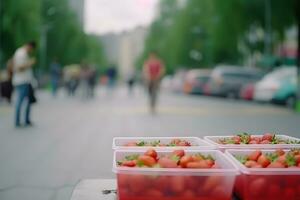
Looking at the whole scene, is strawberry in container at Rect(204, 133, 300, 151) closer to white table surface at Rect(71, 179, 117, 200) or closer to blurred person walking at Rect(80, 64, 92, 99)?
white table surface at Rect(71, 179, 117, 200)

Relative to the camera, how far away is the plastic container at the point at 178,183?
393 centimetres

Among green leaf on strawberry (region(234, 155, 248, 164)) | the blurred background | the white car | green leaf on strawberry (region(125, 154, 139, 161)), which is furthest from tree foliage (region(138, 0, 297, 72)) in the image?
green leaf on strawberry (region(125, 154, 139, 161))

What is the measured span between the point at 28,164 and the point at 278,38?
32.7m

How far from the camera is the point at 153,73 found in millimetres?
18969

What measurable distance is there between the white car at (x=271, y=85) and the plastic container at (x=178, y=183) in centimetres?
1908

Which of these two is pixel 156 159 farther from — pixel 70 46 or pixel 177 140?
pixel 70 46

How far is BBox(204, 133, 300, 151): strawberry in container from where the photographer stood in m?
4.70

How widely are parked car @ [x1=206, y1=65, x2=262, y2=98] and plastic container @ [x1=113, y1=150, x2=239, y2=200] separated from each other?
25716mm

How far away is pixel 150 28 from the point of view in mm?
96500

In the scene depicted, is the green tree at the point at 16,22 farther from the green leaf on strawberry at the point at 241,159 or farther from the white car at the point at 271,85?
the green leaf on strawberry at the point at 241,159

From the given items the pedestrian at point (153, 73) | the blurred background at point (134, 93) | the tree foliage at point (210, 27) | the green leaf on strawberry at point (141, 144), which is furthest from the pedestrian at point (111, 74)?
the green leaf on strawberry at point (141, 144)

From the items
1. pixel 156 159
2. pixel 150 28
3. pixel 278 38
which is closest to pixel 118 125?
pixel 156 159

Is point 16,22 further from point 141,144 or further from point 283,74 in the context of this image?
point 141,144

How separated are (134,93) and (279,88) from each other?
82.4 feet
